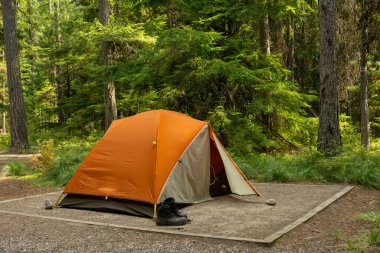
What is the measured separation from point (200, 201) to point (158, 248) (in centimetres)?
317

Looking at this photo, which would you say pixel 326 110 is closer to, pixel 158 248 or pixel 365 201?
pixel 365 201

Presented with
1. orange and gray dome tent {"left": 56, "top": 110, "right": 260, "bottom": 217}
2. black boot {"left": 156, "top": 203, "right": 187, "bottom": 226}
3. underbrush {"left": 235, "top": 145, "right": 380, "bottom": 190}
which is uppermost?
orange and gray dome tent {"left": 56, "top": 110, "right": 260, "bottom": 217}

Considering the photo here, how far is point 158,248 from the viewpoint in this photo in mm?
5371

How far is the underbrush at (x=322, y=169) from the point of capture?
10188 mm

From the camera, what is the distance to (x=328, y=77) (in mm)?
11539

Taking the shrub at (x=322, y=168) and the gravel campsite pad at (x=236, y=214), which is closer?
the gravel campsite pad at (x=236, y=214)

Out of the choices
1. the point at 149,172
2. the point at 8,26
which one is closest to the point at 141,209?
the point at 149,172

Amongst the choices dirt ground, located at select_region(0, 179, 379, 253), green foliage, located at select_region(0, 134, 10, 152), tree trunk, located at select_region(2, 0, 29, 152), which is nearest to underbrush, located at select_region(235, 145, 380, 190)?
dirt ground, located at select_region(0, 179, 379, 253)

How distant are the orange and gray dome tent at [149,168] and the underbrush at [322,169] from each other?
98.7 inches

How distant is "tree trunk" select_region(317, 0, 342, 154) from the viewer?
11.5 metres

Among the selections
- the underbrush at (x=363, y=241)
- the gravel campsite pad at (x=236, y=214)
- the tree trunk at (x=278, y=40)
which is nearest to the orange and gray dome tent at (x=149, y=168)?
the gravel campsite pad at (x=236, y=214)

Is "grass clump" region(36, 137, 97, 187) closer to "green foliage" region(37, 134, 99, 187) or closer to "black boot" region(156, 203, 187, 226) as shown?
"green foliage" region(37, 134, 99, 187)

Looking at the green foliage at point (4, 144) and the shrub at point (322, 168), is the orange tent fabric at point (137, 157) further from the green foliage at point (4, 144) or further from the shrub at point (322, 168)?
the green foliage at point (4, 144)

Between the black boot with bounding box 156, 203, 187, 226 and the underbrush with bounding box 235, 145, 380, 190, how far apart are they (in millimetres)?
4863
